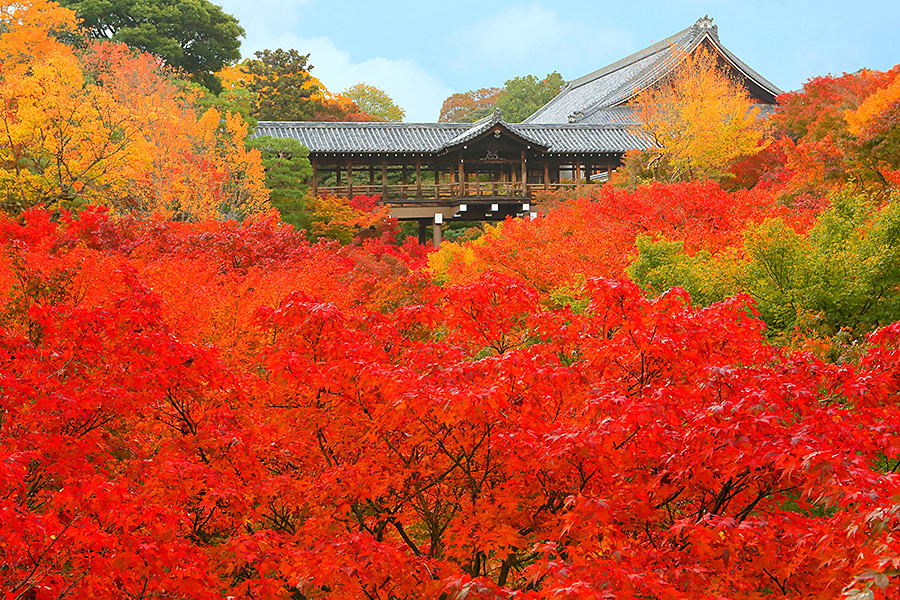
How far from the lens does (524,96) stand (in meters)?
64.0

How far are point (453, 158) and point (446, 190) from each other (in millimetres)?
1604

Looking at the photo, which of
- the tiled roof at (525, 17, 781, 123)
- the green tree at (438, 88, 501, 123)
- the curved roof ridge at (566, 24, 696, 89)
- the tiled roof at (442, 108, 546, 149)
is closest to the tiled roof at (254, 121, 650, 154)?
the tiled roof at (442, 108, 546, 149)

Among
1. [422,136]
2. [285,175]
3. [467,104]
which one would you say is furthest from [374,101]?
[285,175]

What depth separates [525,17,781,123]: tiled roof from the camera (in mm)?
41156

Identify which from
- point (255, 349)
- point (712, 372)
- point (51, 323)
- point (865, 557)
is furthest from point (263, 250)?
point (865, 557)

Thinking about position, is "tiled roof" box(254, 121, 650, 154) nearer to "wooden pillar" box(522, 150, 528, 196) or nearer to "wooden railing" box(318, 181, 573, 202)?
"wooden pillar" box(522, 150, 528, 196)

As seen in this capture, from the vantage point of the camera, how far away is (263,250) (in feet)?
50.3

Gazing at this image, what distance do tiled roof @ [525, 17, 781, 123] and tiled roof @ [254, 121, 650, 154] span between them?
2868mm

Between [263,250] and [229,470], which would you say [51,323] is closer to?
[229,470]

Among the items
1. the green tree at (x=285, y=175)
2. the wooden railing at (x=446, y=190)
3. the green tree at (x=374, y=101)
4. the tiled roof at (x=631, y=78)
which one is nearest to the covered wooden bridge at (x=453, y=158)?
the wooden railing at (x=446, y=190)

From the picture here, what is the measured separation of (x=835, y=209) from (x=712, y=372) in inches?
299

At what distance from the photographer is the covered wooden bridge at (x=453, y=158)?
33.2m

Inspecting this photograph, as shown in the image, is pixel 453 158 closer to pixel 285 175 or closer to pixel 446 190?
pixel 446 190

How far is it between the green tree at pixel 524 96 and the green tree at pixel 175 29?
2709 cm
